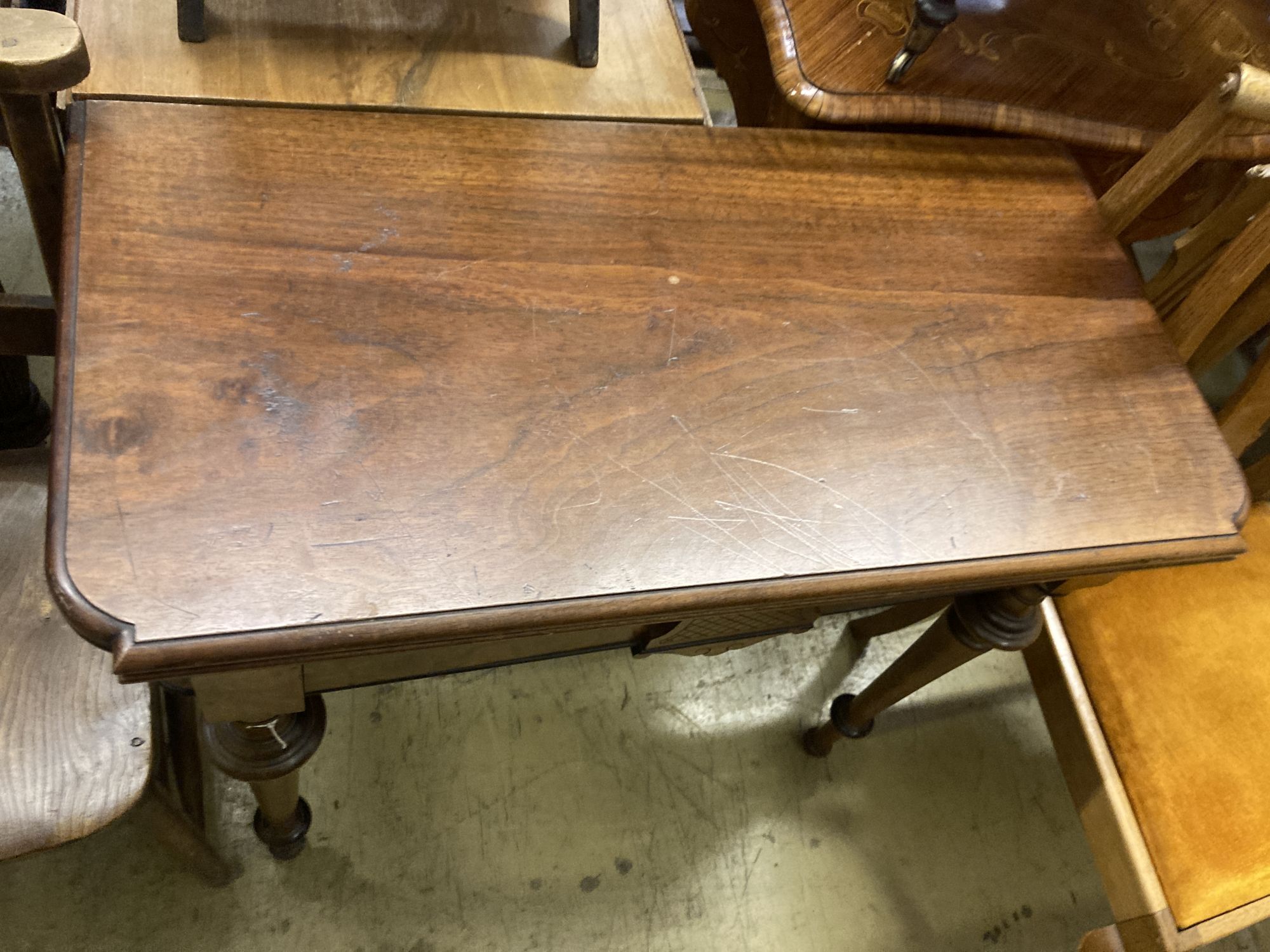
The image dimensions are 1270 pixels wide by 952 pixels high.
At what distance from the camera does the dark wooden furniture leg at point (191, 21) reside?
0.77 meters

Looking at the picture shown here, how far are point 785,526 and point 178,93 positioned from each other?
0.61 metres

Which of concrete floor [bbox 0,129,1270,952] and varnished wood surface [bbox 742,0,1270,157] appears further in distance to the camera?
concrete floor [bbox 0,129,1270,952]

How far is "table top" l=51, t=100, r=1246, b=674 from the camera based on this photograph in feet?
1.83

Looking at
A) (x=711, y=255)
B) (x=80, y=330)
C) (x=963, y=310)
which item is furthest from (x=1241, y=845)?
(x=80, y=330)

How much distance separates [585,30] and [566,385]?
40 cm

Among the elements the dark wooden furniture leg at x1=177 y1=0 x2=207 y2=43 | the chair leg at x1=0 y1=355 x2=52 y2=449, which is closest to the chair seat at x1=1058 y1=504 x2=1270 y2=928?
the dark wooden furniture leg at x1=177 y1=0 x2=207 y2=43

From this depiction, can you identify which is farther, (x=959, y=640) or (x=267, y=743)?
(x=959, y=640)

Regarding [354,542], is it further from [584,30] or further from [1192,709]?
[1192,709]

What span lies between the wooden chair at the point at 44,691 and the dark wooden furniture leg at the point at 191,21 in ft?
0.43

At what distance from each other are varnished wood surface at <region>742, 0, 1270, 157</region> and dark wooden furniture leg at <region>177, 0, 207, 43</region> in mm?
529

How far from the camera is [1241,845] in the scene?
0.93m

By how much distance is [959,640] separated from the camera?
1013 millimetres

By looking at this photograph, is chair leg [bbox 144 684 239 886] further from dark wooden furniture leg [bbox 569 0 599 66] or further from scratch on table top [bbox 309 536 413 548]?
dark wooden furniture leg [bbox 569 0 599 66]

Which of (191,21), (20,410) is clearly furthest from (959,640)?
(20,410)
